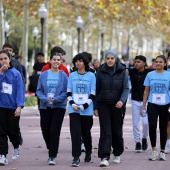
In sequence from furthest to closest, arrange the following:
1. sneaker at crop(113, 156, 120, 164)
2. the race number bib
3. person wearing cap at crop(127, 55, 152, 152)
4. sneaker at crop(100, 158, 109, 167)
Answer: person wearing cap at crop(127, 55, 152, 152)
the race number bib
sneaker at crop(113, 156, 120, 164)
sneaker at crop(100, 158, 109, 167)

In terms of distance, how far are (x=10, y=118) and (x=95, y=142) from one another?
13.3 feet

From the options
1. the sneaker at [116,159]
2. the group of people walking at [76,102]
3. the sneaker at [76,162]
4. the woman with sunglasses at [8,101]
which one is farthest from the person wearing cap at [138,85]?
the woman with sunglasses at [8,101]

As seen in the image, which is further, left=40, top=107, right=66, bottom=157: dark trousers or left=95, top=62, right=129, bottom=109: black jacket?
left=40, top=107, right=66, bottom=157: dark trousers

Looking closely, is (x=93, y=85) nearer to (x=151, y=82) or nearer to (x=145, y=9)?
(x=151, y=82)

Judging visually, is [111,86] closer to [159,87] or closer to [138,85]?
[159,87]

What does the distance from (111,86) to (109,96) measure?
6.6 inches

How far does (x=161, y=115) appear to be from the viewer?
13.6 meters

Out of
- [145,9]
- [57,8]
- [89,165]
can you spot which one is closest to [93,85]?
[89,165]

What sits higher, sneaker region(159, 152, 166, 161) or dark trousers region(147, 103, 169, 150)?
dark trousers region(147, 103, 169, 150)

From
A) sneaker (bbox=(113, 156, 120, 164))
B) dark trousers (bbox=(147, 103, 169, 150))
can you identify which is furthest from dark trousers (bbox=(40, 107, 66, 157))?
dark trousers (bbox=(147, 103, 169, 150))

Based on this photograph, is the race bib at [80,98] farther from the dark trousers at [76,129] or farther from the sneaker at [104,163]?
the sneaker at [104,163]

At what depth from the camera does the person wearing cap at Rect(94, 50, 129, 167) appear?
12.8 meters

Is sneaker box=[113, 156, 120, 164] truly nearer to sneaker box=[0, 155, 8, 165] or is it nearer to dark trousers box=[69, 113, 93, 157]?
dark trousers box=[69, 113, 93, 157]

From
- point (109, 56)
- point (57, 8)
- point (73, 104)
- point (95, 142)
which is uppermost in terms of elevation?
point (57, 8)
